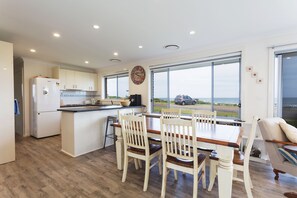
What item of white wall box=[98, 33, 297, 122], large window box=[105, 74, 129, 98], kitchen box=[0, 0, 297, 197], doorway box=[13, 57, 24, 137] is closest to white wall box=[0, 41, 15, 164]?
kitchen box=[0, 0, 297, 197]

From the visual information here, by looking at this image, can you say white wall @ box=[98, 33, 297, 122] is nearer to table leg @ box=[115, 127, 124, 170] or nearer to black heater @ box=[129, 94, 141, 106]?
black heater @ box=[129, 94, 141, 106]

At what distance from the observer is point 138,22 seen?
96.0 inches

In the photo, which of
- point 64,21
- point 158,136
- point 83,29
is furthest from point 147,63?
point 158,136

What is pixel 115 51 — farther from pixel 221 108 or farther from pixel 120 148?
pixel 221 108

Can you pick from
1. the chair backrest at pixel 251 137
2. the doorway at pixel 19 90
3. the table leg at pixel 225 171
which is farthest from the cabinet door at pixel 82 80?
the chair backrest at pixel 251 137

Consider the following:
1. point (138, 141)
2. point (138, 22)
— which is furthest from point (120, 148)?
→ point (138, 22)

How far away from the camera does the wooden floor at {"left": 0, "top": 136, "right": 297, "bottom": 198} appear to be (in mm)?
1934

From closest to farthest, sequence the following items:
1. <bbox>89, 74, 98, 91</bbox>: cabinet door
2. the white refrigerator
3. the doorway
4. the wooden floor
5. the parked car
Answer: the wooden floor → the parked car → the white refrigerator → the doorway → <bbox>89, 74, 98, 91</bbox>: cabinet door

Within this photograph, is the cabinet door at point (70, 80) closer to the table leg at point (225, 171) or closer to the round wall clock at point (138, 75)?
the round wall clock at point (138, 75)

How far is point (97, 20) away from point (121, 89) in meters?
3.62

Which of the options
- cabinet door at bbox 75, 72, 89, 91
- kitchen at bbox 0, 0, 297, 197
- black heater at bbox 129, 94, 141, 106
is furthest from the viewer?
cabinet door at bbox 75, 72, 89, 91

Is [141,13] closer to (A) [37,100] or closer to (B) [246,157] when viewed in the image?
(B) [246,157]

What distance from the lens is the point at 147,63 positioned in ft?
15.4

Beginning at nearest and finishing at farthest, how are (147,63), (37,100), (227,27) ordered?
(227,27) < (37,100) < (147,63)
